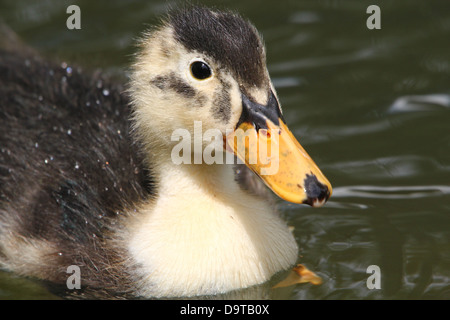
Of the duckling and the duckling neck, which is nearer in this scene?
the duckling

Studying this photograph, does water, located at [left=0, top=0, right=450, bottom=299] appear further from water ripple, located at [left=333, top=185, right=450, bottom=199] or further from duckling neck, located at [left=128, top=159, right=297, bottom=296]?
duckling neck, located at [left=128, top=159, right=297, bottom=296]

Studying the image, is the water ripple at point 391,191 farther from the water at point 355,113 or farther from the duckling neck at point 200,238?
the duckling neck at point 200,238

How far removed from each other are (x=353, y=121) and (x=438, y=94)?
33.4 inches

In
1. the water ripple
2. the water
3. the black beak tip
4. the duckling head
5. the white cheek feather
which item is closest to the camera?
the black beak tip

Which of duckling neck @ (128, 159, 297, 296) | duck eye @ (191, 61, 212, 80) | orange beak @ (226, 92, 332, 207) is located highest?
duck eye @ (191, 61, 212, 80)

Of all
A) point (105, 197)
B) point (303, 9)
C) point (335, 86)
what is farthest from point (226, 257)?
point (303, 9)

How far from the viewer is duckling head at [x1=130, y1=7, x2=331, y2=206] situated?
Answer: 186 inches

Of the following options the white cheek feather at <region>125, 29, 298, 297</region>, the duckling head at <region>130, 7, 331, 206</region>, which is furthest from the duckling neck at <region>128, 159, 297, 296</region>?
the duckling head at <region>130, 7, 331, 206</region>

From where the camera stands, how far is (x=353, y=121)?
23.4 feet

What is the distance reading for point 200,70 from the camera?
484 centimetres

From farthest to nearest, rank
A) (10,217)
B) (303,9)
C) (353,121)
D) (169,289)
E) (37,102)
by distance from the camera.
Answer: (303,9)
(353,121)
(37,102)
(10,217)
(169,289)

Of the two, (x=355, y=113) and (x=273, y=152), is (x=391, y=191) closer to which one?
(x=355, y=113)

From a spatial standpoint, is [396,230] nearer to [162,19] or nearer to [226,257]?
[226,257]

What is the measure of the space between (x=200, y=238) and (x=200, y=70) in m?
1.01
